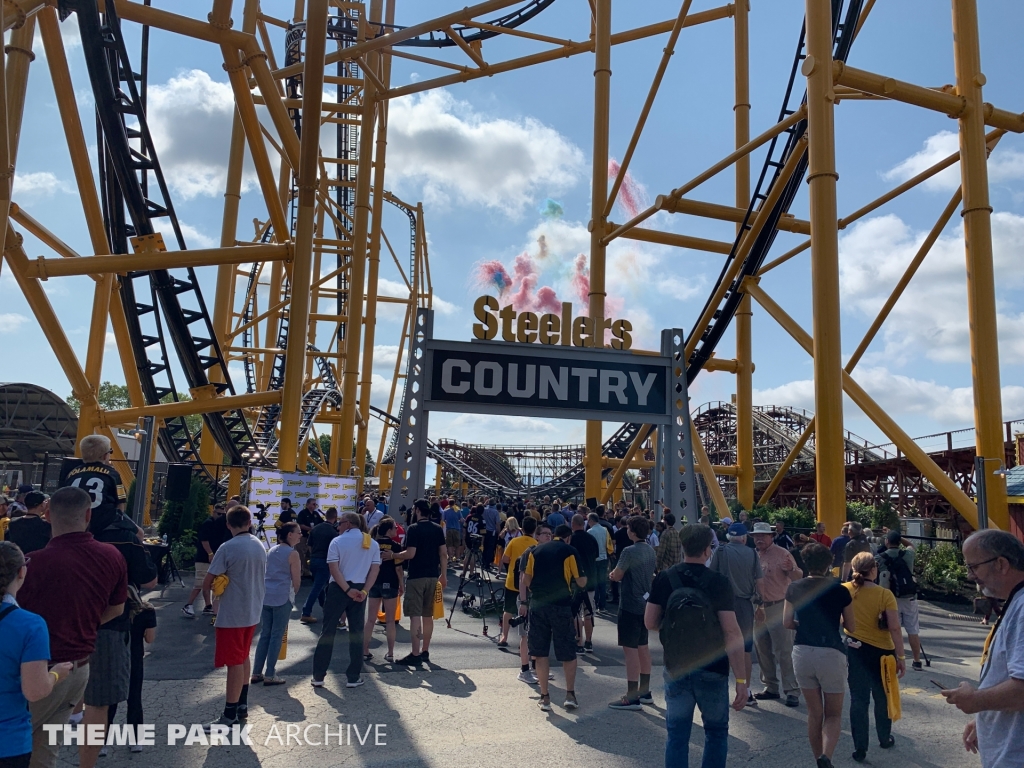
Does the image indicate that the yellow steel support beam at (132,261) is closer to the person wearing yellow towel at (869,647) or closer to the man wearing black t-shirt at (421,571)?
the man wearing black t-shirt at (421,571)

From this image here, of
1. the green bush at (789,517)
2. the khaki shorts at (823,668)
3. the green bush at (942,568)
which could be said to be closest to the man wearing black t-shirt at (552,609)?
the khaki shorts at (823,668)

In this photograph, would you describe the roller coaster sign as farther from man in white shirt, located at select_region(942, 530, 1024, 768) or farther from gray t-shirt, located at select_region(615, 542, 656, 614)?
man in white shirt, located at select_region(942, 530, 1024, 768)

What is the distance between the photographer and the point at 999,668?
2.72 metres

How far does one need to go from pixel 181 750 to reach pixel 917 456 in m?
10.3

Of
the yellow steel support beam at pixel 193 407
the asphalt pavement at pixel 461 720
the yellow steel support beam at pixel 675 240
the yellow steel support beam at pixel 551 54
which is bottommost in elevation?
the asphalt pavement at pixel 461 720

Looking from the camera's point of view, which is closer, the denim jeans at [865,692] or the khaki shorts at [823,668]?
the khaki shorts at [823,668]

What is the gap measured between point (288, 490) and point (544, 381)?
15.5 feet

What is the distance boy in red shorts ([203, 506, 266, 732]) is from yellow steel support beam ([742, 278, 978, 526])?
30.5 feet

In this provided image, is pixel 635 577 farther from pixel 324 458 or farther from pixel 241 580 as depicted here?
pixel 324 458

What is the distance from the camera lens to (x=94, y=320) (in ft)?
45.5

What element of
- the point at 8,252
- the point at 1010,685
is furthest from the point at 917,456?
the point at 8,252

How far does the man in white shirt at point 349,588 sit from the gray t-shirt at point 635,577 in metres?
2.44

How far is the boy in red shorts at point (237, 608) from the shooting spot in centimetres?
579

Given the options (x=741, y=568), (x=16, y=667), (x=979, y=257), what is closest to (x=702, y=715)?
(x=741, y=568)
